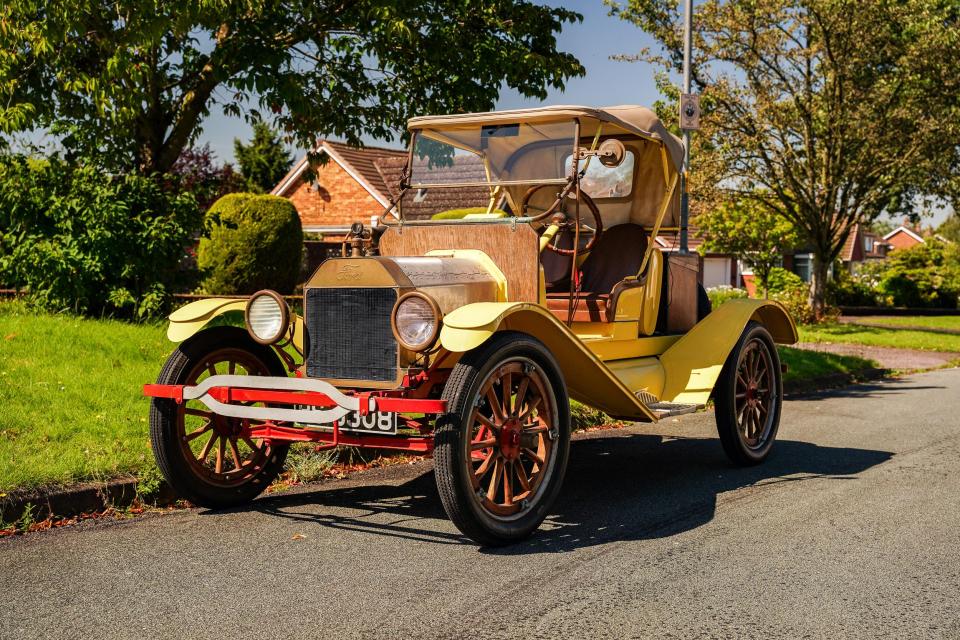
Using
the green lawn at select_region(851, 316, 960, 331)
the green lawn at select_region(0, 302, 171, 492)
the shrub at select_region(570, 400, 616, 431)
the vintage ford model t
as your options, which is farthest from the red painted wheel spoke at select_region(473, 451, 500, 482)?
the green lawn at select_region(851, 316, 960, 331)

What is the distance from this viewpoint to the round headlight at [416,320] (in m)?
5.37

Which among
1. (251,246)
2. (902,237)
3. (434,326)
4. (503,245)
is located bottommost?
(434,326)

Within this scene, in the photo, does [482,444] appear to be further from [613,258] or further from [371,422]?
[613,258]

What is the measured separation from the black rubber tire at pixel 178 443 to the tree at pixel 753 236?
2882cm

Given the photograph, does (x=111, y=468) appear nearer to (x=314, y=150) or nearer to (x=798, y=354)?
(x=314, y=150)

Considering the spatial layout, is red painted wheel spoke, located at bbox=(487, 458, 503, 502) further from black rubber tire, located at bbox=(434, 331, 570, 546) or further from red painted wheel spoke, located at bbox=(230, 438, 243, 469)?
red painted wheel spoke, located at bbox=(230, 438, 243, 469)

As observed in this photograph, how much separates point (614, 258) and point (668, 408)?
1467mm

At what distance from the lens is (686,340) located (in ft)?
25.5

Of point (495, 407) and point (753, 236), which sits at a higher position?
point (753, 236)

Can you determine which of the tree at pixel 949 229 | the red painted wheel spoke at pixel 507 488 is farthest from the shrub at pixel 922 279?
the tree at pixel 949 229

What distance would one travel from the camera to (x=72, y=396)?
7855 mm

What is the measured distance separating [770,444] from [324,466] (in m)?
3.44

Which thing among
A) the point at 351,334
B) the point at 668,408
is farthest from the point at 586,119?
the point at 351,334

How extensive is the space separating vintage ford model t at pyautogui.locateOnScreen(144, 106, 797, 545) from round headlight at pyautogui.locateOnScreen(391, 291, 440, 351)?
0.01 meters
